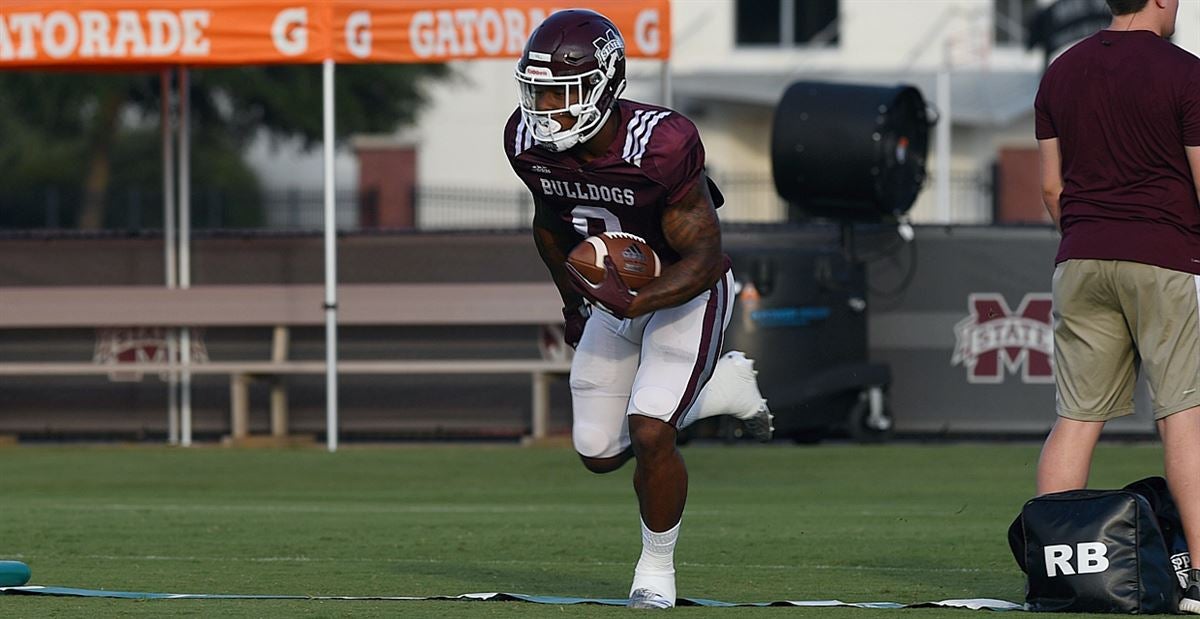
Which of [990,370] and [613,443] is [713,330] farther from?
[990,370]

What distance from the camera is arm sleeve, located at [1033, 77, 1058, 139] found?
6.43 meters

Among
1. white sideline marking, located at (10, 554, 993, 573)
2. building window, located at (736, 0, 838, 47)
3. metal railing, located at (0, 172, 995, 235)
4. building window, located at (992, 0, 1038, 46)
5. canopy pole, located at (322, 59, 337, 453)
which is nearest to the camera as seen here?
white sideline marking, located at (10, 554, 993, 573)

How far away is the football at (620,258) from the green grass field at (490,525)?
1085 millimetres

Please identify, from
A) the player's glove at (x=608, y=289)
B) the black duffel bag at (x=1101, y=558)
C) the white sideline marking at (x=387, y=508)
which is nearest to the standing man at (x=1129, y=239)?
the black duffel bag at (x=1101, y=558)

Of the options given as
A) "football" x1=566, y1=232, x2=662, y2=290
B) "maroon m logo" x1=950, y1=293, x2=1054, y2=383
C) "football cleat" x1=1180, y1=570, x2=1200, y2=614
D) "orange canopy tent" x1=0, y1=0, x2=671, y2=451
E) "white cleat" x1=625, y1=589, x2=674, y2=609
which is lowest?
"white cleat" x1=625, y1=589, x2=674, y2=609

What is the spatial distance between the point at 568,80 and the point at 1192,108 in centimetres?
198

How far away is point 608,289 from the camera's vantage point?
240 inches

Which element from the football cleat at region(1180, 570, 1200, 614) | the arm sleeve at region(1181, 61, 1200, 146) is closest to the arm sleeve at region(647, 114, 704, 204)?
the arm sleeve at region(1181, 61, 1200, 146)

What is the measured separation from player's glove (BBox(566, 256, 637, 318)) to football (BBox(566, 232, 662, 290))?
0.05 ft

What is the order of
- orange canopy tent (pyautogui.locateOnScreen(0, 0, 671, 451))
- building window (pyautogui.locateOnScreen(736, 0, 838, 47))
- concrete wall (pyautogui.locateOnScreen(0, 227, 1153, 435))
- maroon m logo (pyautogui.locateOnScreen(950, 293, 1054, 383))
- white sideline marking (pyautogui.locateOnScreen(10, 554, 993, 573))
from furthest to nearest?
1. building window (pyautogui.locateOnScreen(736, 0, 838, 47))
2. concrete wall (pyautogui.locateOnScreen(0, 227, 1153, 435))
3. maroon m logo (pyautogui.locateOnScreen(950, 293, 1054, 383))
4. orange canopy tent (pyautogui.locateOnScreen(0, 0, 671, 451))
5. white sideline marking (pyautogui.locateOnScreen(10, 554, 993, 573))

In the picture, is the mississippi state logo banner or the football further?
the mississippi state logo banner

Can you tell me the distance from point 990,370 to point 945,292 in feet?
2.25

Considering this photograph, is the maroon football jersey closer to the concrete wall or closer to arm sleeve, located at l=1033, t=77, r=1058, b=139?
arm sleeve, located at l=1033, t=77, r=1058, b=139

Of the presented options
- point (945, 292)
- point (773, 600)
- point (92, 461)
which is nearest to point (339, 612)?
point (773, 600)
